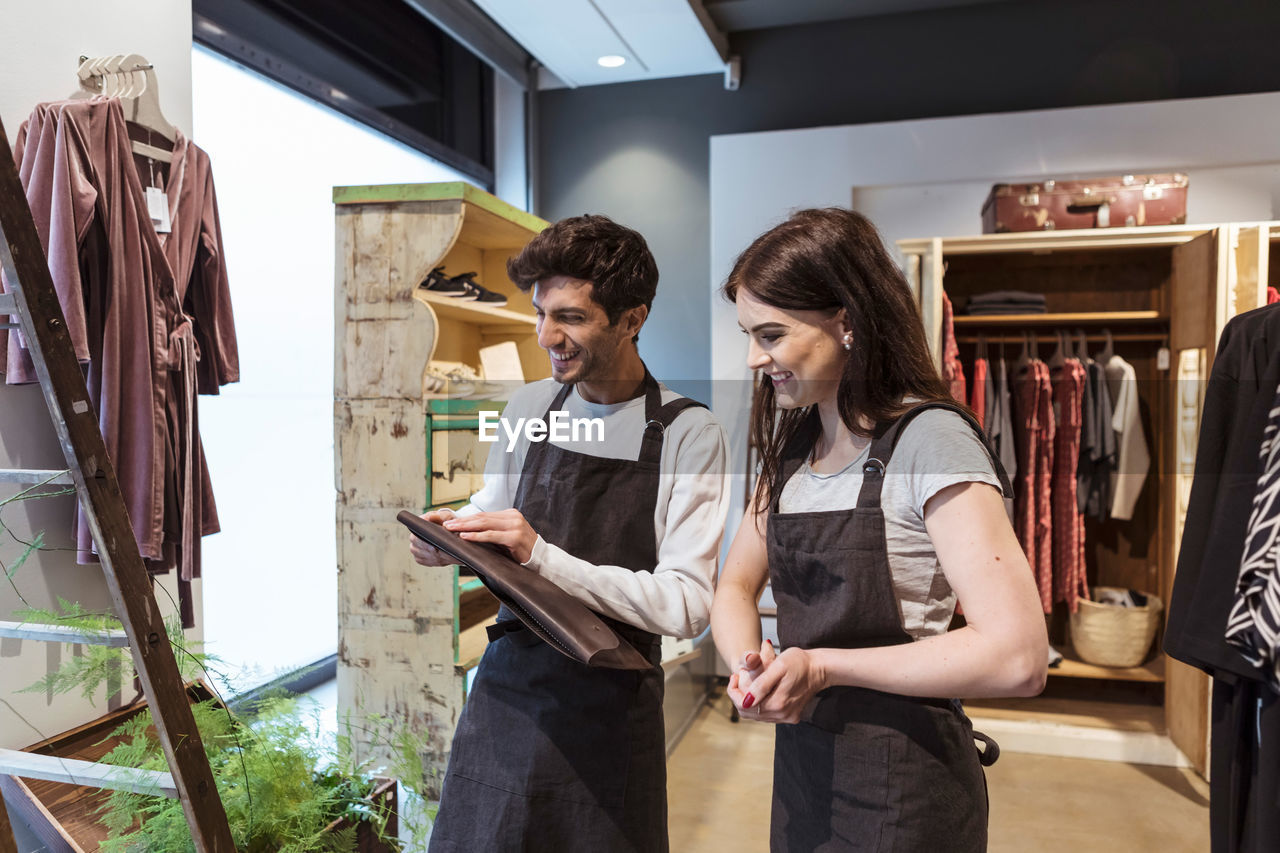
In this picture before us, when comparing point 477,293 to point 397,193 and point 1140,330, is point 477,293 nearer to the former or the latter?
point 397,193

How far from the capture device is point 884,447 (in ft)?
3.21

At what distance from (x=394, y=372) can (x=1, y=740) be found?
1.04 metres

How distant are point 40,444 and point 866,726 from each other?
1.71m

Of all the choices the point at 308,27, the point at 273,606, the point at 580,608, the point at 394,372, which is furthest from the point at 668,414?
the point at 308,27

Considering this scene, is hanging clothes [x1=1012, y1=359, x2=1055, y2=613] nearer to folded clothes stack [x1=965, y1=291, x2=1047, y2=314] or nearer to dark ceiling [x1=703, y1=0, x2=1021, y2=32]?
folded clothes stack [x1=965, y1=291, x2=1047, y2=314]

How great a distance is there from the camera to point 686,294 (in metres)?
4.34

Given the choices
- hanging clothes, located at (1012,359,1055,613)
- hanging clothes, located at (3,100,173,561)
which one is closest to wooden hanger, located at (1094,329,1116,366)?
hanging clothes, located at (1012,359,1055,613)

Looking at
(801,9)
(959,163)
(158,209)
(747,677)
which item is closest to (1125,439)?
(959,163)

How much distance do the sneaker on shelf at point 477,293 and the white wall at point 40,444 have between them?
97 cm

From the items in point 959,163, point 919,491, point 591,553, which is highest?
point 959,163

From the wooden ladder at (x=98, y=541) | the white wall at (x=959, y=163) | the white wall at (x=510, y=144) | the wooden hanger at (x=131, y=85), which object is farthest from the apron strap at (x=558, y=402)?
the white wall at (x=510, y=144)

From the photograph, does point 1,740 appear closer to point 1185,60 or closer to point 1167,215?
point 1167,215

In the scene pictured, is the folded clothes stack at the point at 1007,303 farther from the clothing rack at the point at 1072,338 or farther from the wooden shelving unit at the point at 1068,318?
the clothing rack at the point at 1072,338

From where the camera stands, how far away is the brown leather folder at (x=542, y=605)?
974 millimetres
